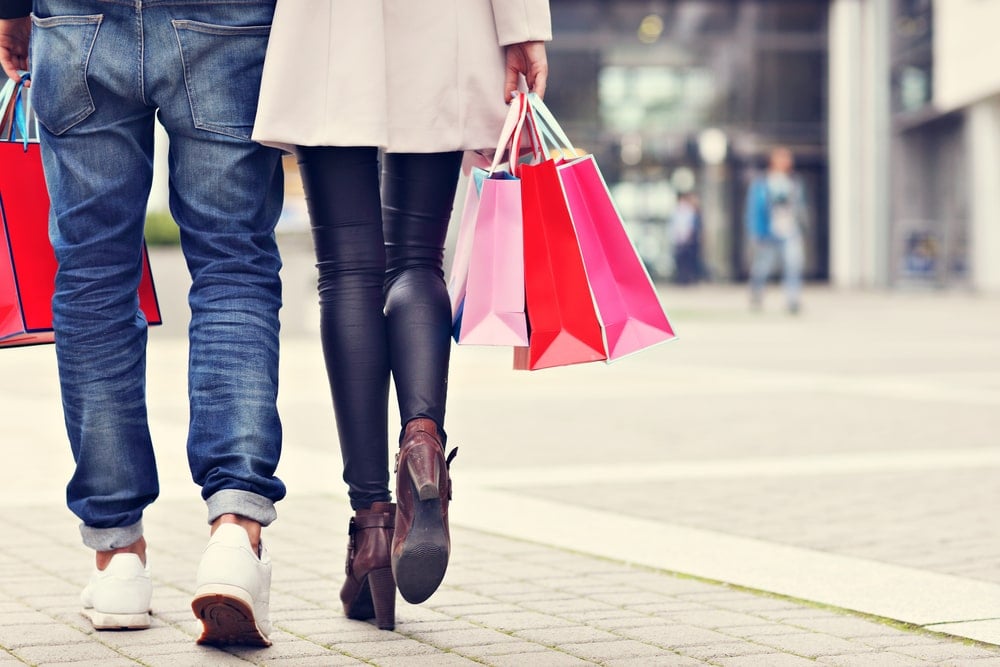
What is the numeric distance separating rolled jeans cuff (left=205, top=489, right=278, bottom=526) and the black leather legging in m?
0.26

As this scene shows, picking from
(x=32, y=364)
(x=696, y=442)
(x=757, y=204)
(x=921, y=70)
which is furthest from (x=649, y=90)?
(x=696, y=442)

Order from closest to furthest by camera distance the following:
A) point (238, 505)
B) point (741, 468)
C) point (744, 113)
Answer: point (238, 505), point (741, 468), point (744, 113)

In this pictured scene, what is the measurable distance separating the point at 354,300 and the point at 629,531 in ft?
5.39

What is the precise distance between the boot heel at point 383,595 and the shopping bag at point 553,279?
48 cm

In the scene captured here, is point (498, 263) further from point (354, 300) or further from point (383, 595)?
point (383, 595)

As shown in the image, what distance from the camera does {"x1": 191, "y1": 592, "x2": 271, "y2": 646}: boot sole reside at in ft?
8.79

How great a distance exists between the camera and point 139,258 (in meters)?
3.02

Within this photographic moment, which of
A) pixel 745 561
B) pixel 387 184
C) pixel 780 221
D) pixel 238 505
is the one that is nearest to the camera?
pixel 238 505

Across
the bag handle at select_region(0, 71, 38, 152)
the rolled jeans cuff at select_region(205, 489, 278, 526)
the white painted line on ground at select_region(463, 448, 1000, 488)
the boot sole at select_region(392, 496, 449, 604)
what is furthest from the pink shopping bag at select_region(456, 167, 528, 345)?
the white painted line on ground at select_region(463, 448, 1000, 488)

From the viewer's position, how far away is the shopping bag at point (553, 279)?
292 cm

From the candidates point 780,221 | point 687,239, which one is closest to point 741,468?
point 780,221

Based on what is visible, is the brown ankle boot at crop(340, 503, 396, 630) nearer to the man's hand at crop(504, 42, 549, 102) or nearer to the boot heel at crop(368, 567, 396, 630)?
the boot heel at crop(368, 567, 396, 630)

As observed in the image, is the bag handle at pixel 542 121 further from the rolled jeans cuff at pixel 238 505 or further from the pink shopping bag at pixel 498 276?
the rolled jeans cuff at pixel 238 505

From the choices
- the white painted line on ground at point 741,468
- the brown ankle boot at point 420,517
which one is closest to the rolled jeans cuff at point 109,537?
the brown ankle boot at point 420,517
